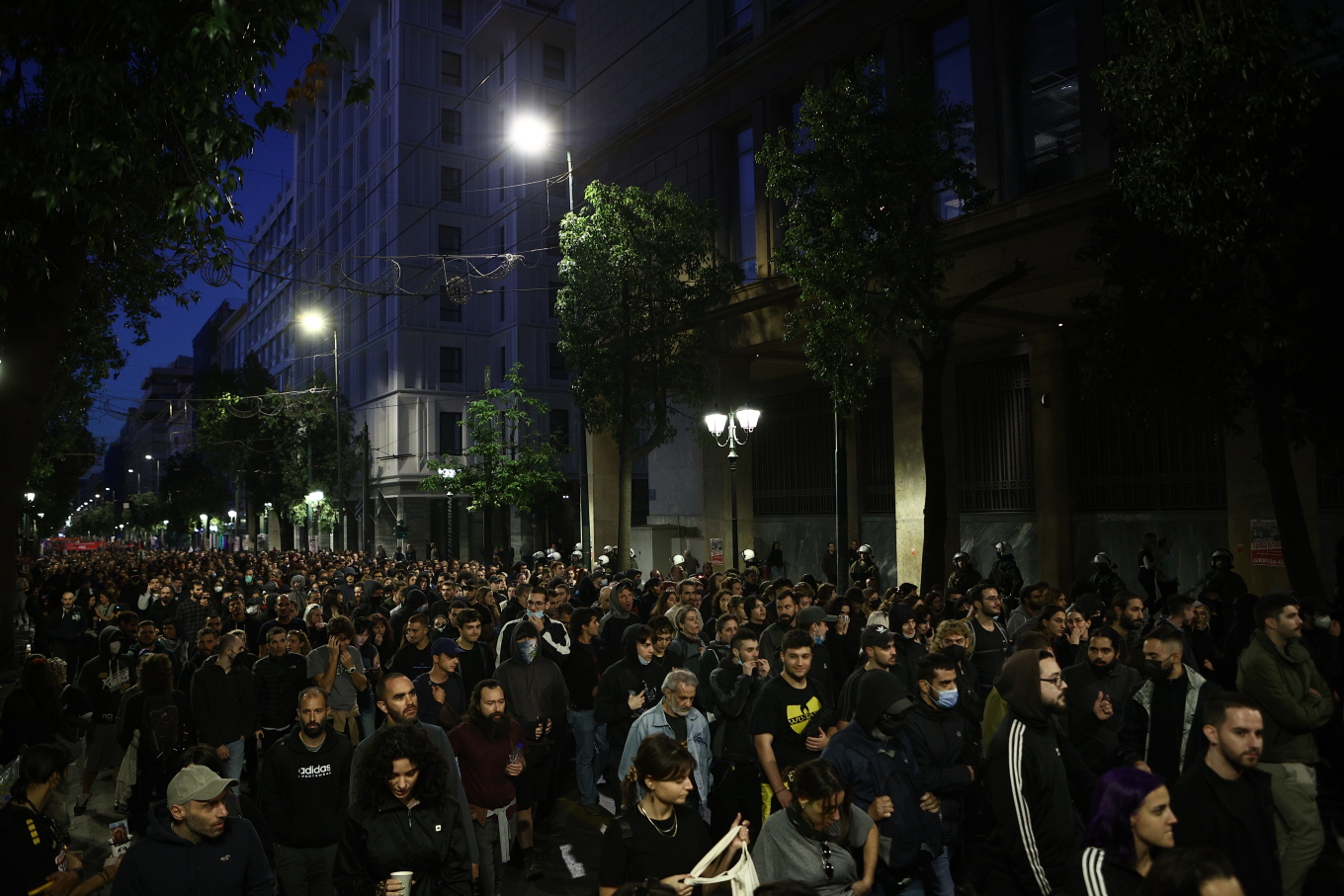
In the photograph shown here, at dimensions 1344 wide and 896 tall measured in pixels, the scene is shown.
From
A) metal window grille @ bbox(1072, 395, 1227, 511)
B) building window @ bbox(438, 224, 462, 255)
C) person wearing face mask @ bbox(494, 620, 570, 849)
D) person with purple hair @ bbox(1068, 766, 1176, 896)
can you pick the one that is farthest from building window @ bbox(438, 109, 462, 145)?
person with purple hair @ bbox(1068, 766, 1176, 896)

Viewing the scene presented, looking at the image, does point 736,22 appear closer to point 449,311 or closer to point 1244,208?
point 1244,208

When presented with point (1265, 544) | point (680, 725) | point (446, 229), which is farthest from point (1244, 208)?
point (446, 229)

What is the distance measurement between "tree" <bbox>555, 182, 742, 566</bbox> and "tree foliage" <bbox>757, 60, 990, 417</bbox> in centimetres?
725

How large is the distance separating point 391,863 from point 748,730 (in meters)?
3.01

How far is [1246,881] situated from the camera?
421cm

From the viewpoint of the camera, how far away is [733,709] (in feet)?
23.1

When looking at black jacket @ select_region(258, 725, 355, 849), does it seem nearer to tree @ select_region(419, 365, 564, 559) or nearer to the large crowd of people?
the large crowd of people

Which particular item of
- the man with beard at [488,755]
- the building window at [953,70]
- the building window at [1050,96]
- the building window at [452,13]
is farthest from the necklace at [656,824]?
the building window at [452,13]

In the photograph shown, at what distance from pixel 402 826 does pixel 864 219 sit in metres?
12.9

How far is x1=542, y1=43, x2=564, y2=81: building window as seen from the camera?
52250mm

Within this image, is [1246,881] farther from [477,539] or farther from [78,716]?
[477,539]

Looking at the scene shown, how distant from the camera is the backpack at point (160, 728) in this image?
774cm

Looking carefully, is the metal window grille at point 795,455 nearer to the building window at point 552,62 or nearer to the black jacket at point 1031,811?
the black jacket at point 1031,811

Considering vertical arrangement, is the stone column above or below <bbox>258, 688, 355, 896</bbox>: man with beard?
above
